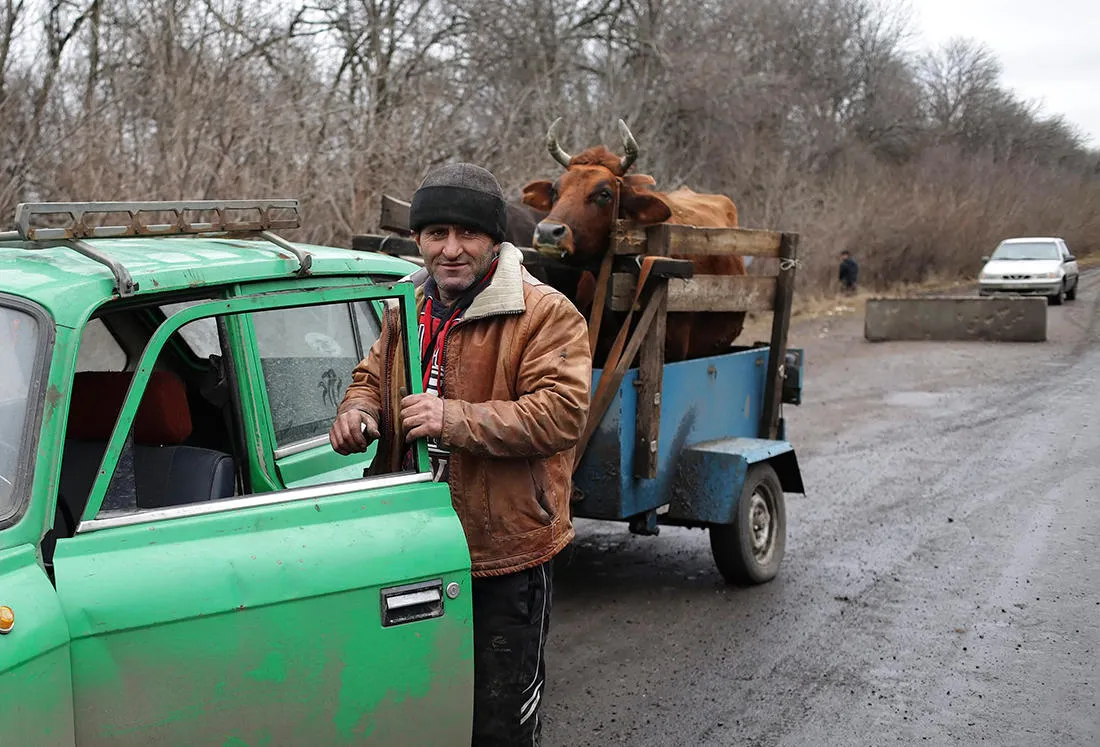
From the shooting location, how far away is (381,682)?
2891mm

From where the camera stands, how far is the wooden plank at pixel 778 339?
7.57 meters

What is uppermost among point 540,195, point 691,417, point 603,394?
point 540,195

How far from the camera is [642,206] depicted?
23.9 feet

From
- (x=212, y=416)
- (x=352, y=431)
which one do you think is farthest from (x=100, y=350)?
(x=352, y=431)

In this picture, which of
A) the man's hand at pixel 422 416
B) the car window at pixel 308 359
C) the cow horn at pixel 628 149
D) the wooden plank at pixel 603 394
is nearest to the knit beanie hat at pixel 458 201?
the man's hand at pixel 422 416

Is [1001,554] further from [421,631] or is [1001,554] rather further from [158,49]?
[158,49]

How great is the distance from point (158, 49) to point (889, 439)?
837 centimetres

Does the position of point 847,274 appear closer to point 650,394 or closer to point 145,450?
point 650,394

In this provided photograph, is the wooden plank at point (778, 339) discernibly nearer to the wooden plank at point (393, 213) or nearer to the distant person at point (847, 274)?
the wooden plank at point (393, 213)

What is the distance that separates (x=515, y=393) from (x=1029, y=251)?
2939 centimetres

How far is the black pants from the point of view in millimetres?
3141

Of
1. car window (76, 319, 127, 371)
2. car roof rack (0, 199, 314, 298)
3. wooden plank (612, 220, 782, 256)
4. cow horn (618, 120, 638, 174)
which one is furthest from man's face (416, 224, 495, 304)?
cow horn (618, 120, 638, 174)

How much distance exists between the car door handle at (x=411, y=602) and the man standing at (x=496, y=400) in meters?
0.19

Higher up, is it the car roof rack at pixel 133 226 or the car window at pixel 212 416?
the car roof rack at pixel 133 226
